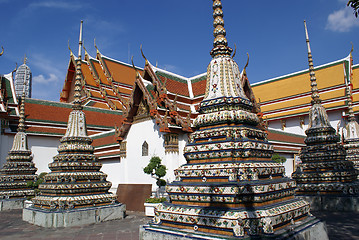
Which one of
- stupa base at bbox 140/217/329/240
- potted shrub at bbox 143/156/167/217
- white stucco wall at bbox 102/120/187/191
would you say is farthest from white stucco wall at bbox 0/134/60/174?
stupa base at bbox 140/217/329/240

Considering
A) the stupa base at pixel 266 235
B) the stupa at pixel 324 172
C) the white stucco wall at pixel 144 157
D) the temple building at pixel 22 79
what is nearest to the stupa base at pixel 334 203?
the stupa at pixel 324 172

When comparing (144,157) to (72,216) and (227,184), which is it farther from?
(227,184)

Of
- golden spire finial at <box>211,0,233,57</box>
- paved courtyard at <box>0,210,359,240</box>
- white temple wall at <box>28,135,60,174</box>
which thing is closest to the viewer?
golden spire finial at <box>211,0,233,57</box>

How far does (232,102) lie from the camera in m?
5.34

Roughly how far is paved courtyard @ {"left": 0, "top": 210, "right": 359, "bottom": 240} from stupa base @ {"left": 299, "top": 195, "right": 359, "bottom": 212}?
535 mm

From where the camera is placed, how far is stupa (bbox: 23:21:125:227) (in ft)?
28.5

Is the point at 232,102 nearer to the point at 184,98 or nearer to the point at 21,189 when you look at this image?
the point at 184,98

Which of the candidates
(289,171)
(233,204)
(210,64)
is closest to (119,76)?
(289,171)

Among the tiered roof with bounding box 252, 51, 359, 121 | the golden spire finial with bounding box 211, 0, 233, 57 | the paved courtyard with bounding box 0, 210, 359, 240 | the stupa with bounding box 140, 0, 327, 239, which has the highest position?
the tiered roof with bounding box 252, 51, 359, 121

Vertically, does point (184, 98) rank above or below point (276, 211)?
above

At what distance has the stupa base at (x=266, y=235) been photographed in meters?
4.23

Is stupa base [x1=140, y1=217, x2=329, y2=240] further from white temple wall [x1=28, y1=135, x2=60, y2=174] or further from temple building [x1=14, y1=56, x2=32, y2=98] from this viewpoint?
temple building [x1=14, y1=56, x2=32, y2=98]

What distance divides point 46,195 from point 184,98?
7.48 meters

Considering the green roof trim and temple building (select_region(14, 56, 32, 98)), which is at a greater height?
temple building (select_region(14, 56, 32, 98))
